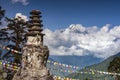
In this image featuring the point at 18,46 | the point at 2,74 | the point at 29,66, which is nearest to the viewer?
the point at 29,66

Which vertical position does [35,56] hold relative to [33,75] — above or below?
above

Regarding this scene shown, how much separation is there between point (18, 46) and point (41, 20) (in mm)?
23291

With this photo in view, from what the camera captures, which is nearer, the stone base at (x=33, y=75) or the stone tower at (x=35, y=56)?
the stone base at (x=33, y=75)

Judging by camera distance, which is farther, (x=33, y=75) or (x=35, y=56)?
(x=35, y=56)

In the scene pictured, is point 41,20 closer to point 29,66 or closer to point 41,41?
point 41,41

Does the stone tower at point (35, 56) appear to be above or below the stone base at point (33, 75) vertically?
above

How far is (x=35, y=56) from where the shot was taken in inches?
1789

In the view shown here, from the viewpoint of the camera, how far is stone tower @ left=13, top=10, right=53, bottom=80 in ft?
146

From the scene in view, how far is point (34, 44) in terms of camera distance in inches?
1805

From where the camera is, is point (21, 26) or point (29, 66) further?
point (21, 26)

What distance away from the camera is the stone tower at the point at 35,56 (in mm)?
44562

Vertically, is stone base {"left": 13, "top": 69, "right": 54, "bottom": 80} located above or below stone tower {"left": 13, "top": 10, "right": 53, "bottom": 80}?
below

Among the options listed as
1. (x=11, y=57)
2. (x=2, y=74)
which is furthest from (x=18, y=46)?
(x=2, y=74)

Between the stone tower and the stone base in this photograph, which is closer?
the stone base
